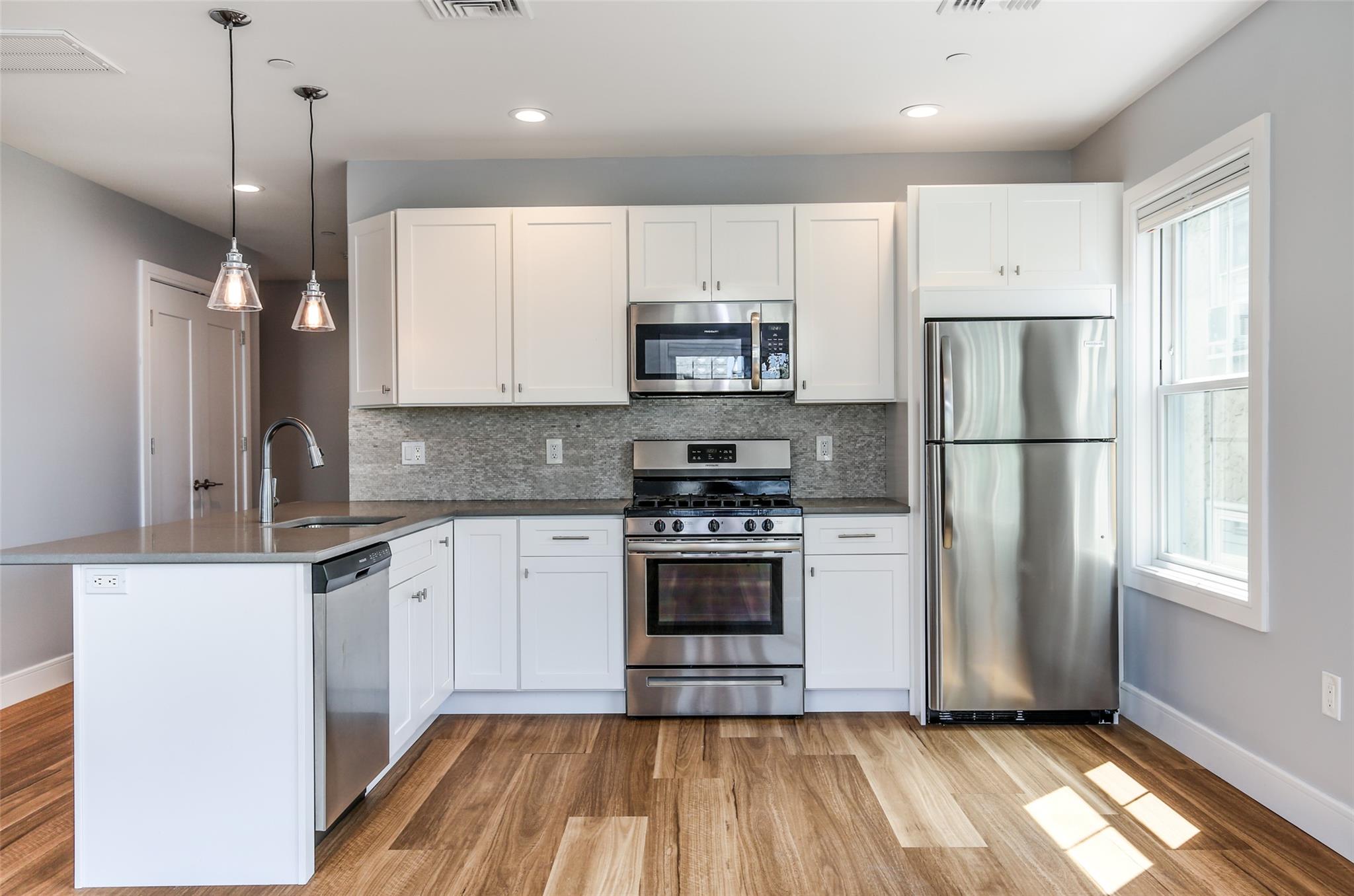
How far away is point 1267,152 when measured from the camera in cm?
243

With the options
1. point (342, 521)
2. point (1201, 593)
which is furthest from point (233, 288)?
point (1201, 593)

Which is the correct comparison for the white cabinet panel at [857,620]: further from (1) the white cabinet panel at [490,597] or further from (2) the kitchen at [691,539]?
(1) the white cabinet panel at [490,597]

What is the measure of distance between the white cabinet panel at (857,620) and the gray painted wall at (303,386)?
5190 mm

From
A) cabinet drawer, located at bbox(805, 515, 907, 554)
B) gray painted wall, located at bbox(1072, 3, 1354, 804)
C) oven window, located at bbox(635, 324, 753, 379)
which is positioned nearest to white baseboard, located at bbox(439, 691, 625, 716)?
cabinet drawer, located at bbox(805, 515, 907, 554)

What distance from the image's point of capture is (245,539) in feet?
7.57

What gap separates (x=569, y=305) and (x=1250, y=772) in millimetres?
3062

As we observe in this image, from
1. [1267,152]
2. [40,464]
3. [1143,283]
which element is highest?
[1267,152]

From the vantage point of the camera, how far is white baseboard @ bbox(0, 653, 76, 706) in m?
3.50

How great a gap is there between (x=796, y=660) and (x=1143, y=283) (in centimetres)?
→ 207

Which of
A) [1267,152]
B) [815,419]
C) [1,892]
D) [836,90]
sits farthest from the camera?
[815,419]

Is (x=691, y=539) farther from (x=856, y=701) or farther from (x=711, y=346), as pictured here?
(x=856, y=701)

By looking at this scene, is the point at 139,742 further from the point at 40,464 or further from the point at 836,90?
the point at 836,90

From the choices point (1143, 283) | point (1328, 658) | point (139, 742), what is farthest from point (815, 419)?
point (139, 742)

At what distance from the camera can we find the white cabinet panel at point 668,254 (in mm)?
3555
